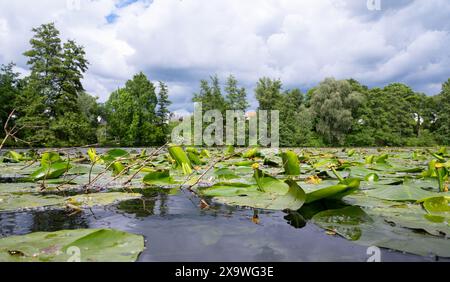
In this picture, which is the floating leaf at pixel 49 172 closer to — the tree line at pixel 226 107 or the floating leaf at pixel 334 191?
the floating leaf at pixel 334 191

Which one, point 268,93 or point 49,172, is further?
point 268,93

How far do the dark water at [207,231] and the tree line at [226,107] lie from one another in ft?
78.1

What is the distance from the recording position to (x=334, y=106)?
96.1 ft

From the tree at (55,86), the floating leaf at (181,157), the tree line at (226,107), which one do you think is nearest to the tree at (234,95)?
the tree line at (226,107)

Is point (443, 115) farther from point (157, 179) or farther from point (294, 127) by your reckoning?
point (157, 179)

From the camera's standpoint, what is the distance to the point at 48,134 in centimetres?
2339

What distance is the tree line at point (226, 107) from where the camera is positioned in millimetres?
25172

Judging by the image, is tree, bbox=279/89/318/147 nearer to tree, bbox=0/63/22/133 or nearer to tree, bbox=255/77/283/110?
tree, bbox=255/77/283/110

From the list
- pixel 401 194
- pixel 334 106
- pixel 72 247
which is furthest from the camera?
pixel 334 106

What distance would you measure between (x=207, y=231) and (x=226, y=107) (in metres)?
32.8

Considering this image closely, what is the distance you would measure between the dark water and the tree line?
23820mm

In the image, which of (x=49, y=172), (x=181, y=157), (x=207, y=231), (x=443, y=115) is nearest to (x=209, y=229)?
(x=207, y=231)

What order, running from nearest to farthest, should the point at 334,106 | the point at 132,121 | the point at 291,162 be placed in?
the point at 291,162, the point at 334,106, the point at 132,121

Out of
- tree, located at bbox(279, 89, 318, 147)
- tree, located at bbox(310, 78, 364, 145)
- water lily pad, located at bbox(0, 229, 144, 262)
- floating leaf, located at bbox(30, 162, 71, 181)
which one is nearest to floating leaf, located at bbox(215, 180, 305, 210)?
water lily pad, located at bbox(0, 229, 144, 262)
